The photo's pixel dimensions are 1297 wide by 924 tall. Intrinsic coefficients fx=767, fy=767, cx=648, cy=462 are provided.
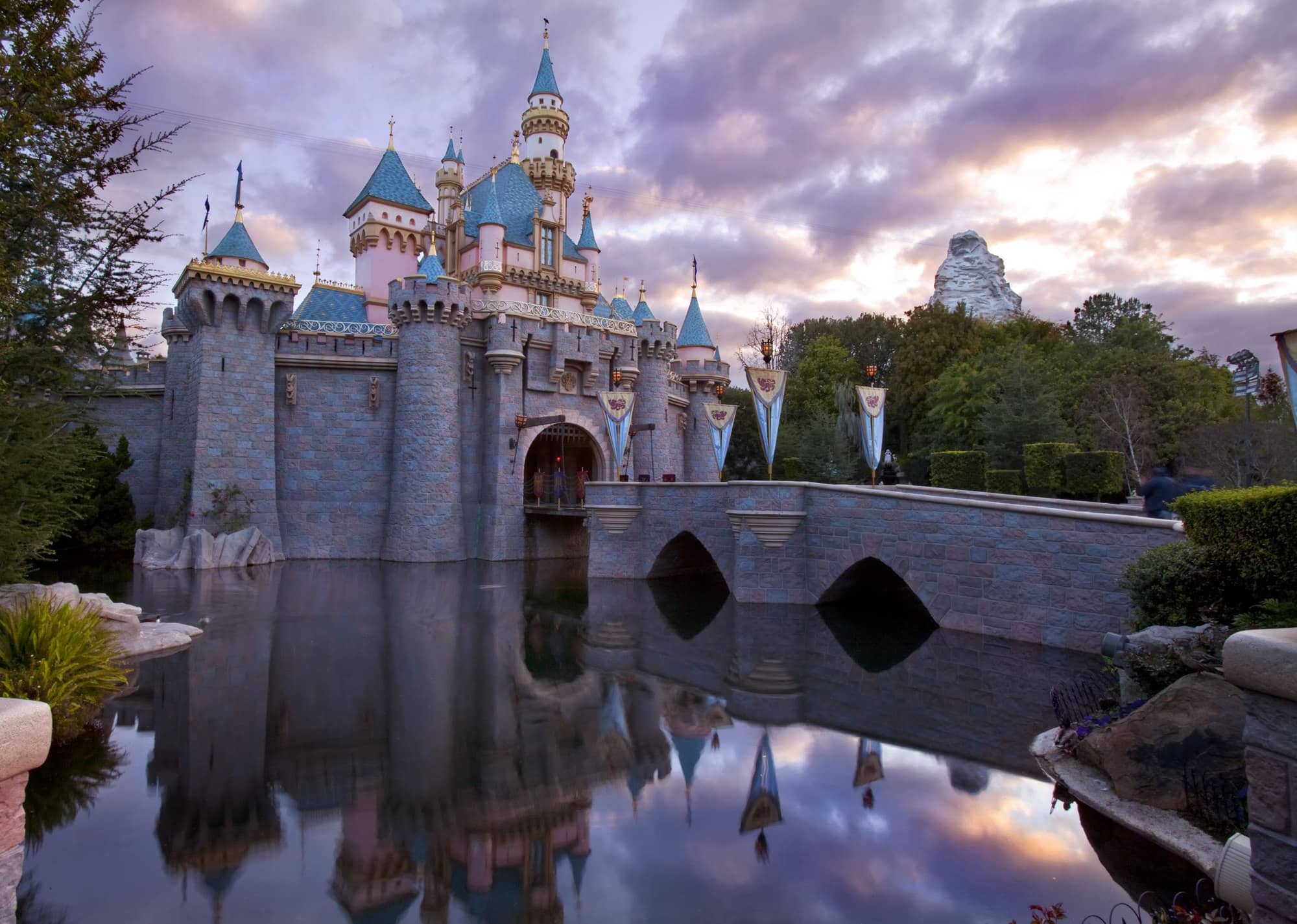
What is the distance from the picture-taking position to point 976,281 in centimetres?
6406

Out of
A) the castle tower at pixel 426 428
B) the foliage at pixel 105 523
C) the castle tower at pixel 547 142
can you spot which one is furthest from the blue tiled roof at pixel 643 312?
the foliage at pixel 105 523

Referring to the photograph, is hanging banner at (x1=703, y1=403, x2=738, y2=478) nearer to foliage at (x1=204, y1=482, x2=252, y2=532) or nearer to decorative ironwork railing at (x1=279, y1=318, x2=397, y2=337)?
decorative ironwork railing at (x1=279, y1=318, x2=397, y2=337)

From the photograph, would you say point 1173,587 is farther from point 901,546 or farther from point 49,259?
point 49,259

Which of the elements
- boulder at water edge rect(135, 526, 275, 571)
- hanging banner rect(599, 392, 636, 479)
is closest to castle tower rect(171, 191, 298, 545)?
boulder at water edge rect(135, 526, 275, 571)

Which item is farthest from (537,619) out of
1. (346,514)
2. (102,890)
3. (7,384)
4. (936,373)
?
(936,373)

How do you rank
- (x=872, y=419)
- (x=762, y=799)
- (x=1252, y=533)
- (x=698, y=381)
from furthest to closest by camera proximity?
(x=698, y=381) < (x=872, y=419) < (x=1252, y=533) < (x=762, y=799)

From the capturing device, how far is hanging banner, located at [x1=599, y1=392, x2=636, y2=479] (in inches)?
787

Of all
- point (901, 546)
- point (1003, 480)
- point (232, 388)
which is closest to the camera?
point (901, 546)

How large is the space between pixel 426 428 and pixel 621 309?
394 inches

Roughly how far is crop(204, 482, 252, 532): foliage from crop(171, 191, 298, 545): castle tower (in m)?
0.02

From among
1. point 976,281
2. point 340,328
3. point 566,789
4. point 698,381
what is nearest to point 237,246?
point 340,328

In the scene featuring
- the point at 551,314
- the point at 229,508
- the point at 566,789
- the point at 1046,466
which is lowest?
the point at 566,789

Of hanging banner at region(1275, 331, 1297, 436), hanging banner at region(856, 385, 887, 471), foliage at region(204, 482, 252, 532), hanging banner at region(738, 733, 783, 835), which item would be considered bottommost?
hanging banner at region(738, 733, 783, 835)

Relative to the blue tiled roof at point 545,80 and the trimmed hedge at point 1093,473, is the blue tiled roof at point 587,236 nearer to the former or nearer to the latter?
the blue tiled roof at point 545,80
